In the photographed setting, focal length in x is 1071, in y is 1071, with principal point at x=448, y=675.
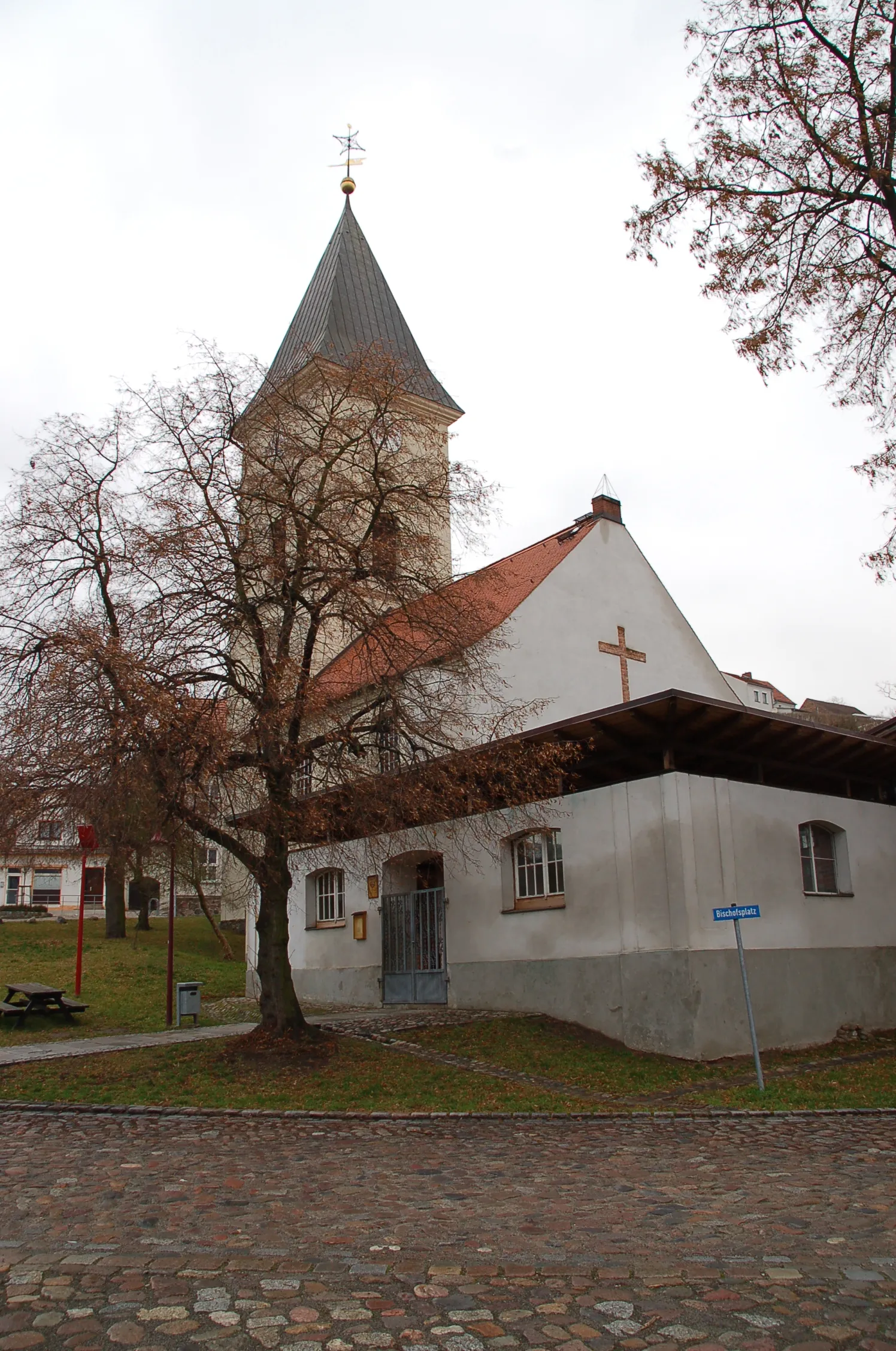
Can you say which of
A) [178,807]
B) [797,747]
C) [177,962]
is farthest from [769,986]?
[177,962]

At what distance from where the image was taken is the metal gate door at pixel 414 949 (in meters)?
19.7

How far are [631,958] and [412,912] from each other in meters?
6.18

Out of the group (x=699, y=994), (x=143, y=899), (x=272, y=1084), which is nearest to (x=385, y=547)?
(x=272, y=1084)

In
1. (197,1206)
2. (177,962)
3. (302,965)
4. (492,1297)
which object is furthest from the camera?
(177,962)

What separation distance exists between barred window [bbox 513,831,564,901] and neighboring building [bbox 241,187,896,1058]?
0.04 m

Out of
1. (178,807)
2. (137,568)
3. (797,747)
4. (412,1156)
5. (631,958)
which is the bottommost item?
(412,1156)

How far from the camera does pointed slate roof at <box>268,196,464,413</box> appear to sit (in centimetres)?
3350

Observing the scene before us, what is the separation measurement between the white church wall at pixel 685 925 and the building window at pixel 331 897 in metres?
4.46

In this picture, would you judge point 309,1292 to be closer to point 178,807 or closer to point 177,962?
point 178,807

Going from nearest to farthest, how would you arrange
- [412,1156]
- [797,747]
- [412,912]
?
[412,1156] < [797,747] < [412,912]

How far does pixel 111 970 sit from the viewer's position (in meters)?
27.4

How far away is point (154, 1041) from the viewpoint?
1622 centimetres

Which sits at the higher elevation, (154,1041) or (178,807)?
(178,807)

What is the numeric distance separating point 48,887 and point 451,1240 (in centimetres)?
5757
